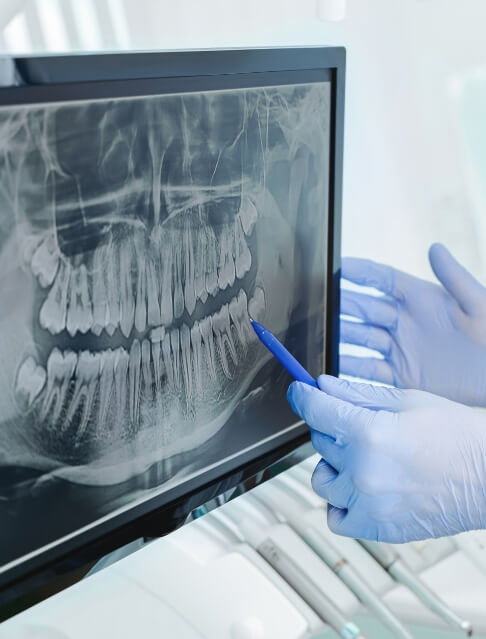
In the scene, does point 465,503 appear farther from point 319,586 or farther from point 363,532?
point 319,586

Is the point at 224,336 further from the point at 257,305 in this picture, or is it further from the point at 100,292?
the point at 100,292

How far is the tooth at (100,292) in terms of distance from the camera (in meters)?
0.52

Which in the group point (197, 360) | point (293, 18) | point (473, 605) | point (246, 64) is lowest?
point (473, 605)

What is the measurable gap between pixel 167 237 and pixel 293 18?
1.63 ft

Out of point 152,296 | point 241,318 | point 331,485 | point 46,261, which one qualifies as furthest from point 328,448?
point 46,261

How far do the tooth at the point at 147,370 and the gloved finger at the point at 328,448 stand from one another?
0.72ft

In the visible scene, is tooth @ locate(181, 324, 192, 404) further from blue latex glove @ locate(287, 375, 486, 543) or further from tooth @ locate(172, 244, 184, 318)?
blue latex glove @ locate(287, 375, 486, 543)

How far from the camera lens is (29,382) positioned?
20.0 inches

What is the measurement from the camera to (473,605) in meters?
0.82

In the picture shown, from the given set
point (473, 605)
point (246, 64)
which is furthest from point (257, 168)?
point (473, 605)

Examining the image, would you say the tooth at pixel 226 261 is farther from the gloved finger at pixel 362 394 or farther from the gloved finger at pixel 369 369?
the gloved finger at pixel 369 369

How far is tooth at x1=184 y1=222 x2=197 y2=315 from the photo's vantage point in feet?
1.90

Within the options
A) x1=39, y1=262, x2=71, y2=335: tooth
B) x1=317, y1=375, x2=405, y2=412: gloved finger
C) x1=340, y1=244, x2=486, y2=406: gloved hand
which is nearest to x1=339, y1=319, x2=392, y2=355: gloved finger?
x1=340, y1=244, x2=486, y2=406: gloved hand

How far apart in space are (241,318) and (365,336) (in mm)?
370
